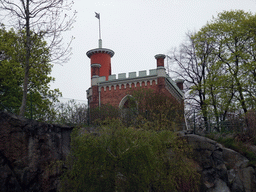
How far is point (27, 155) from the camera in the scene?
1162 cm

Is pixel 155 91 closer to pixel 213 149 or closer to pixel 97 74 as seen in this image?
pixel 97 74

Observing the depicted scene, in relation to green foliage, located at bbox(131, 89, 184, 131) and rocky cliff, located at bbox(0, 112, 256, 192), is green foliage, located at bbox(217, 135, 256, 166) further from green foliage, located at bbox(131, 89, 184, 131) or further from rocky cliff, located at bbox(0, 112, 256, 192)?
green foliage, located at bbox(131, 89, 184, 131)

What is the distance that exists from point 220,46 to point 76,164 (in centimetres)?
1740

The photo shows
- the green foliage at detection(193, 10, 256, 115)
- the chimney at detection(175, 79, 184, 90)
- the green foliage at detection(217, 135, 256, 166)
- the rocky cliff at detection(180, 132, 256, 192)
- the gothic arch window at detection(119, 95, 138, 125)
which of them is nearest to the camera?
the rocky cliff at detection(180, 132, 256, 192)

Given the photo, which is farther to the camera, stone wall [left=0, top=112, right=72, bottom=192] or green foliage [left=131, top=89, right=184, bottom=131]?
green foliage [left=131, top=89, right=184, bottom=131]

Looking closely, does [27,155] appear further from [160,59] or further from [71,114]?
[160,59]

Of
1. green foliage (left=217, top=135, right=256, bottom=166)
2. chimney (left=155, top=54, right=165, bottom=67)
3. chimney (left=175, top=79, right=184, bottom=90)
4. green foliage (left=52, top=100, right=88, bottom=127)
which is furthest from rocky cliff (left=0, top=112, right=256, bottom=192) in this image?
chimney (left=175, top=79, right=184, bottom=90)

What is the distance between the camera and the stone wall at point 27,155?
10992mm

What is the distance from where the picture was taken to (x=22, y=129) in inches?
465

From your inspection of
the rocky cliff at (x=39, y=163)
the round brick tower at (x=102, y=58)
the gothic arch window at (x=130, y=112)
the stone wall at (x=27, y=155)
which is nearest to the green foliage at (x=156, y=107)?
the gothic arch window at (x=130, y=112)

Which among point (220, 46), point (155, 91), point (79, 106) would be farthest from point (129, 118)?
point (220, 46)

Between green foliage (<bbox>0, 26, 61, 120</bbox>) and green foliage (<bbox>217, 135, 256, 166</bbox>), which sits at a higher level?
green foliage (<bbox>0, 26, 61, 120</bbox>)

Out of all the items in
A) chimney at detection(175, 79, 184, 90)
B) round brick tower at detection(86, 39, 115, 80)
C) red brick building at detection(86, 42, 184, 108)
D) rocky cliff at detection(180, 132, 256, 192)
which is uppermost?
round brick tower at detection(86, 39, 115, 80)

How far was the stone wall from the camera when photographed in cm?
1099
